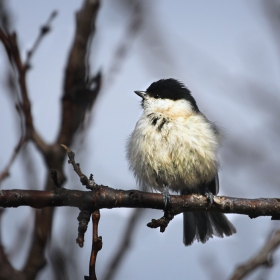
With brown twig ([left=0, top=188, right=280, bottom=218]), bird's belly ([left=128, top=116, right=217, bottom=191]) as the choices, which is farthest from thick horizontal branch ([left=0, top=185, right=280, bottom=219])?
bird's belly ([left=128, top=116, right=217, bottom=191])

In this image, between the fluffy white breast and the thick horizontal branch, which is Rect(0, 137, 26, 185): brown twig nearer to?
the thick horizontal branch

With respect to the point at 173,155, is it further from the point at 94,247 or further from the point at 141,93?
the point at 94,247

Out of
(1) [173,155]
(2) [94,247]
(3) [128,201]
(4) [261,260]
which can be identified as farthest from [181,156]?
(2) [94,247]

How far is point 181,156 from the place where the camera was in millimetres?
3465

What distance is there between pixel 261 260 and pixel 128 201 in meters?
0.75

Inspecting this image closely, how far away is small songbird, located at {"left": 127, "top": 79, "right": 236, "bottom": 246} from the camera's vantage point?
348 cm

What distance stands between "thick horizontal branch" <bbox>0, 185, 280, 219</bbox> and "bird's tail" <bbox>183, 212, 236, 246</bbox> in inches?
35.0

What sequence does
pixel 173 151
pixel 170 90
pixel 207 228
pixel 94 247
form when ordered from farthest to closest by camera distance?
pixel 170 90, pixel 207 228, pixel 173 151, pixel 94 247

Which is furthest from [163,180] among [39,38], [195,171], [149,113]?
[39,38]

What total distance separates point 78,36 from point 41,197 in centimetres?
133

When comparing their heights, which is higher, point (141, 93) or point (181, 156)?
point (141, 93)

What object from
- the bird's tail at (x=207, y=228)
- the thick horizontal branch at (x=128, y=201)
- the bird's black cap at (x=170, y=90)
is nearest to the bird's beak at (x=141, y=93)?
the bird's black cap at (x=170, y=90)

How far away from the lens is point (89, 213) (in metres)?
2.17

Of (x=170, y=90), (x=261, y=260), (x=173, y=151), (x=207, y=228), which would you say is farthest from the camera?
(x=170, y=90)
